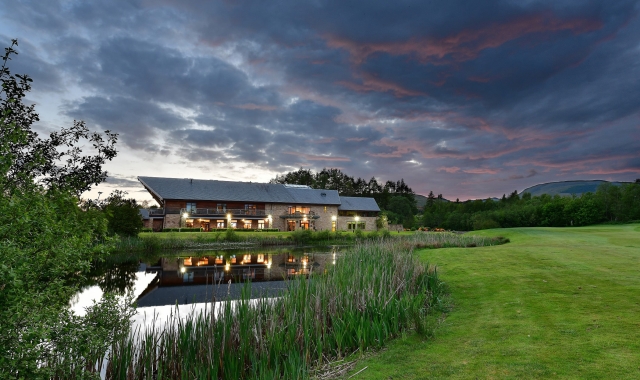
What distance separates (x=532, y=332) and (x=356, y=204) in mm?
46032

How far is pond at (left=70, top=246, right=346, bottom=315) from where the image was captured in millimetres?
11352

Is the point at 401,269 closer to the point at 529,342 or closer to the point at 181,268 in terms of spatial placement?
the point at 529,342

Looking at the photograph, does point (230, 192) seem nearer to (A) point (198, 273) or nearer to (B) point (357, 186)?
(A) point (198, 273)

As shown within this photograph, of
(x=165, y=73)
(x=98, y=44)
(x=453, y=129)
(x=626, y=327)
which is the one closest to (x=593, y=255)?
(x=626, y=327)

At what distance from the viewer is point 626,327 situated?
5004mm

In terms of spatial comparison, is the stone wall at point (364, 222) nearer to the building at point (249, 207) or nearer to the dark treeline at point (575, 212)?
the building at point (249, 207)

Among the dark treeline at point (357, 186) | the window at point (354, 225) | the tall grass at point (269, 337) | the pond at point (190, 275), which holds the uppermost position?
the dark treeline at point (357, 186)

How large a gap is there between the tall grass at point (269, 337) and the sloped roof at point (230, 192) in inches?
1363

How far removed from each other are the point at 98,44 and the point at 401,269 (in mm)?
17880

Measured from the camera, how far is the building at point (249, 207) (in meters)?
37.5

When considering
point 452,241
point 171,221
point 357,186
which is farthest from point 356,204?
point 357,186

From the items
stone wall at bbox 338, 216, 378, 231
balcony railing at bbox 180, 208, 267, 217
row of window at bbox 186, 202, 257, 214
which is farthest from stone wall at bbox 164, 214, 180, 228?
stone wall at bbox 338, 216, 378, 231

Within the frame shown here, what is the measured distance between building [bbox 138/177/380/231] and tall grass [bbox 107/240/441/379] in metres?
33.9

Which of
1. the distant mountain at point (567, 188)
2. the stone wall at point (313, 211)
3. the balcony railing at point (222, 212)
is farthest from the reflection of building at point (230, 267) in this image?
the distant mountain at point (567, 188)
